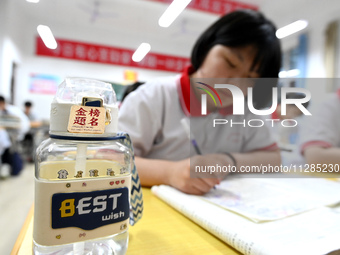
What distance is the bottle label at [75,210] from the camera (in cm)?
22

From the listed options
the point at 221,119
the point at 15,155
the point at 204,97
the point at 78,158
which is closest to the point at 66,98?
the point at 78,158

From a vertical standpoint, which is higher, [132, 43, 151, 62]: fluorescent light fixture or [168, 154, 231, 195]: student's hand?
[132, 43, 151, 62]: fluorescent light fixture

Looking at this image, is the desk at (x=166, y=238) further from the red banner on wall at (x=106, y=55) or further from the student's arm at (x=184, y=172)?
the red banner on wall at (x=106, y=55)

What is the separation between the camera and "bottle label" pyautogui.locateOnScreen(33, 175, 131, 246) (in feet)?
0.71

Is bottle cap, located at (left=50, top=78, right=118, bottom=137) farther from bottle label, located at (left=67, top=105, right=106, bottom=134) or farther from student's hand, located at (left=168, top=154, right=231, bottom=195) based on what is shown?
student's hand, located at (left=168, top=154, right=231, bottom=195)

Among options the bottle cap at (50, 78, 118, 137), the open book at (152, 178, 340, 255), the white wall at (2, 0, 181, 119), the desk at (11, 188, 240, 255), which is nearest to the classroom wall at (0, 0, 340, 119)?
the white wall at (2, 0, 181, 119)

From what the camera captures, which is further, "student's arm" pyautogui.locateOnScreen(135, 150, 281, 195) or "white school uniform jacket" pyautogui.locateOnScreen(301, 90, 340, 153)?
"white school uniform jacket" pyautogui.locateOnScreen(301, 90, 340, 153)

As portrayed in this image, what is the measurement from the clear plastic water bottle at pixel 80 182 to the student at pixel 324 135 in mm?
880

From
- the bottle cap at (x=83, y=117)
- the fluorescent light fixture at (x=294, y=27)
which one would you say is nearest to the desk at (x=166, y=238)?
the bottle cap at (x=83, y=117)

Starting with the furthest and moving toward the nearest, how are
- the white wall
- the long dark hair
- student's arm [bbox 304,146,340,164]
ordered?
the white wall
student's arm [bbox 304,146,340,164]
the long dark hair

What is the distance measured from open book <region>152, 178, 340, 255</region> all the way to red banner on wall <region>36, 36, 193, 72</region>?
4.13 metres

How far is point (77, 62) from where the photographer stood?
4.68m

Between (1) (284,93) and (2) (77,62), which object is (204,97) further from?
(2) (77,62)

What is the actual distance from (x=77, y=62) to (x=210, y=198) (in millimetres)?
4902
